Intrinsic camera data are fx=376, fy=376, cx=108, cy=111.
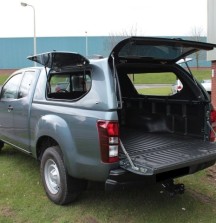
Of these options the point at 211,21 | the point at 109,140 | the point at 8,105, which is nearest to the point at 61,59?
the point at 109,140

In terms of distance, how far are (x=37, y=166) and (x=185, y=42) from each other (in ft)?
10.9

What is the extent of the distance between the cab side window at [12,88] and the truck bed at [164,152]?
184 centimetres

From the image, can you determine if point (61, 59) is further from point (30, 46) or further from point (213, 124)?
point (30, 46)

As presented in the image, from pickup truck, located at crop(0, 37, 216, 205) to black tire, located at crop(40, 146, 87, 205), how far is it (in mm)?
12

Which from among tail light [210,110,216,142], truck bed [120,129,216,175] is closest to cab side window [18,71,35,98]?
truck bed [120,129,216,175]

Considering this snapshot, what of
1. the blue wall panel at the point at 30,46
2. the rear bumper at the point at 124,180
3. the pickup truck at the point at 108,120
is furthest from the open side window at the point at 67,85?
the blue wall panel at the point at 30,46

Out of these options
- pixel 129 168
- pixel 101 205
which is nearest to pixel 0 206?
pixel 101 205

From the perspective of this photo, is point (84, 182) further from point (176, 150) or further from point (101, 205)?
point (176, 150)

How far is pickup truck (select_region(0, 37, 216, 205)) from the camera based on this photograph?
3.95m

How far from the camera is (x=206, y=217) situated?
4.43 meters

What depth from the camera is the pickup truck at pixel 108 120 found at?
13.0ft

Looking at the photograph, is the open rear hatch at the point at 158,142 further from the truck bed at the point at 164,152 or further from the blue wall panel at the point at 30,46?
the blue wall panel at the point at 30,46

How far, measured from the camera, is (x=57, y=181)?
4730 millimetres

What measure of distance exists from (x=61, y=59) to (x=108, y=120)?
3.80ft
